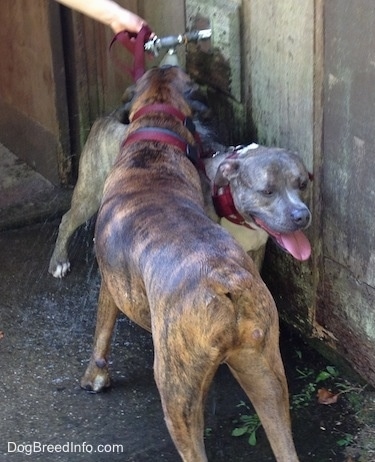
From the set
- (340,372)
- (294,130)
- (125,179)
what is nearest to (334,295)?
(340,372)

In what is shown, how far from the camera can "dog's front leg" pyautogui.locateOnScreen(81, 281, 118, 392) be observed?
188 inches

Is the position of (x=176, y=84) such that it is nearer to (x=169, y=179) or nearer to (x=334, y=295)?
(x=169, y=179)

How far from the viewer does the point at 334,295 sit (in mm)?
4969

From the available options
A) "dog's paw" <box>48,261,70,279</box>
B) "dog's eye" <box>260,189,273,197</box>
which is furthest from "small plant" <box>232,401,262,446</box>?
"dog's paw" <box>48,261,70,279</box>

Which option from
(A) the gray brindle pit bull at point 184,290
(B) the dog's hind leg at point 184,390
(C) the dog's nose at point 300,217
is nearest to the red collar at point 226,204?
(A) the gray brindle pit bull at point 184,290

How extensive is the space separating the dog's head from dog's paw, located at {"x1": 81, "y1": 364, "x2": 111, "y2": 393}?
Result: 1069 millimetres

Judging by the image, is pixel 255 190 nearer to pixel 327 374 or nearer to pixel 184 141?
pixel 184 141

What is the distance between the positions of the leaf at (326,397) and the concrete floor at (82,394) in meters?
0.04

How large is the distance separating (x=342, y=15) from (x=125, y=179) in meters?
1.21

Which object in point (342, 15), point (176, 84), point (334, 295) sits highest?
point (342, 15)

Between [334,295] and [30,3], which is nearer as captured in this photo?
[334,295]

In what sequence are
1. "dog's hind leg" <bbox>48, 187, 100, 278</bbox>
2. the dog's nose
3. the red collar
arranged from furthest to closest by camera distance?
"dog's hind leg" <bbox>48, 187, 100, 278</bbox> < the red collar < the dog's nose

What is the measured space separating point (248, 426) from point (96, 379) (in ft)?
2.70

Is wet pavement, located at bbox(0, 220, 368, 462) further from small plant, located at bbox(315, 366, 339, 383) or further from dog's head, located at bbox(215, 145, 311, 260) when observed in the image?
dog's head, located at bbox(215, 145, 311, 260)
